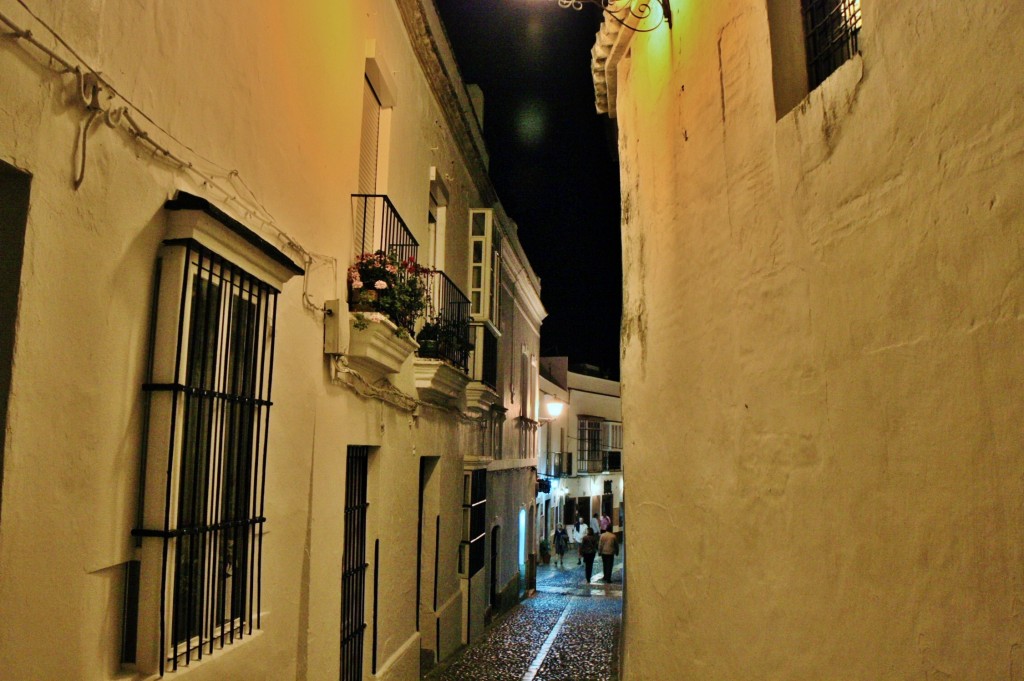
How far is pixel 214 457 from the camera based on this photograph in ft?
13.5

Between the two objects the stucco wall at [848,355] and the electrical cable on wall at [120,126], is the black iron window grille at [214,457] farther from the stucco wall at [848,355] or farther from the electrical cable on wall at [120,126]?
the stucco wall at [848,355]

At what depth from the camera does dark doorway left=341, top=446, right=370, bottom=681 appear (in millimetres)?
6930

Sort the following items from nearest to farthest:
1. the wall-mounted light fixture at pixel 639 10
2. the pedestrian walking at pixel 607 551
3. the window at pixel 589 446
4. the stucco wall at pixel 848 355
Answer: the stucco wall at pixel 848 355 < the wall-mounted light fixture at pixel 639 10 < the pedestrian walking at pixel 607 551 < the window at pixel 589 446

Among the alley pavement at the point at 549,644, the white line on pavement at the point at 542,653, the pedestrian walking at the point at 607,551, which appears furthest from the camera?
the pedestrian walking at the point at 607,551

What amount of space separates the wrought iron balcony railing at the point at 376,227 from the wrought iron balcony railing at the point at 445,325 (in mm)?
599

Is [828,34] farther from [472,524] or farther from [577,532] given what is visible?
[577,532]

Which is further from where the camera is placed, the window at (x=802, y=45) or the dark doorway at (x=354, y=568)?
the dark doorway at (x=354, y=568)

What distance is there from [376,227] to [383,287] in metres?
1.19

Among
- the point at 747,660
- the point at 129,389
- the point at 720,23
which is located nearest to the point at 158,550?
the point at 129,389

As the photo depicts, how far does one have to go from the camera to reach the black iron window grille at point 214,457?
3.62 meters

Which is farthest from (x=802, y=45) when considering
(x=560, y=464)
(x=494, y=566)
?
(x=560, y=464)

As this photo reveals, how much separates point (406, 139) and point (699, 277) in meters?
5.22

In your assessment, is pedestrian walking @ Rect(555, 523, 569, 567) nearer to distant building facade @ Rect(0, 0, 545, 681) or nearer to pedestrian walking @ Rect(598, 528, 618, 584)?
pedestrian walking @ Rect(598, 528, 618, 584)

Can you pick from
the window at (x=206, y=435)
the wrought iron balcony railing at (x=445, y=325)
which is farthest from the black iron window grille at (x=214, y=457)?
the wrought iron balcony railing at (x=445, y=325)
